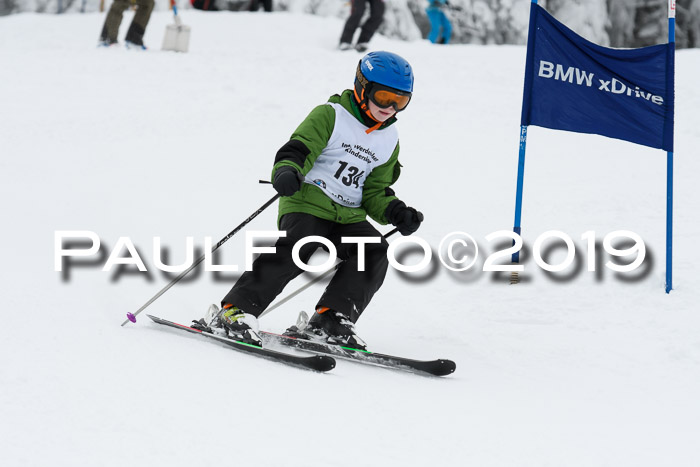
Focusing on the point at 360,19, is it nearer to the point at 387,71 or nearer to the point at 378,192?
the point at 378,192

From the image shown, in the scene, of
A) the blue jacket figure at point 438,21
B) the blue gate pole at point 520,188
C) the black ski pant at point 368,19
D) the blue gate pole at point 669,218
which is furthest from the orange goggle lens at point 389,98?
the blue jacket figure at point 438,21

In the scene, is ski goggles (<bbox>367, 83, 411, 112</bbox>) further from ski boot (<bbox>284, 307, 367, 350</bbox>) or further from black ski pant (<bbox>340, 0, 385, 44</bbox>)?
black ski pant (<bbox>340, 0, 385, 44</bbox>)

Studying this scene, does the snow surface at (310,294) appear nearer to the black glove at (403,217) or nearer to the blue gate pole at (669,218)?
the blue gate pole at (669,218)

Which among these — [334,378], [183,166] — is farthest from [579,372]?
[183,166]

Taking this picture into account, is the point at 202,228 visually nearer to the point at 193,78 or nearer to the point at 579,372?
the point at 579,372

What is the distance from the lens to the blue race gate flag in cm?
511

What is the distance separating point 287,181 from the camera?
3594 mm

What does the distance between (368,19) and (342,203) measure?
907 centimetres

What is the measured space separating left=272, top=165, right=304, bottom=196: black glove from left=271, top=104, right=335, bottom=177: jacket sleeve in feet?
0.37

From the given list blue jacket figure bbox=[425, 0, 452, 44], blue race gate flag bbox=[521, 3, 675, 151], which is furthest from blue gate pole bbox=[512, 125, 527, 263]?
blue jacket figure bbox=[425, 0, 452, 44]

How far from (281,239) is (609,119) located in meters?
2.47

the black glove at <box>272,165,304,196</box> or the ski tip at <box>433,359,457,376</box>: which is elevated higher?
the black glove at <box>272,165,304,196</box>

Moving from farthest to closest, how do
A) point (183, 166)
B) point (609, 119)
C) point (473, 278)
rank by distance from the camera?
point (183, 166)
point (473, 278)
point (609, 119)

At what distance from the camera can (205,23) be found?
14.6 meters
